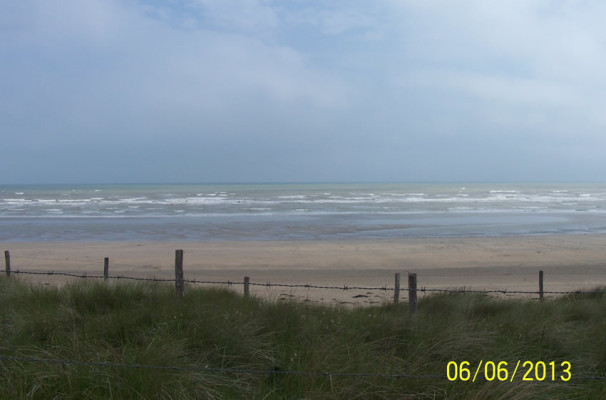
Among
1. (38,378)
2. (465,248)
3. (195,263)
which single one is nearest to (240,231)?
(195,263)

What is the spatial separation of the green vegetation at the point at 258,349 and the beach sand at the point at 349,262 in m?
4.80

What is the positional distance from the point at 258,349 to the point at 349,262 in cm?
1234

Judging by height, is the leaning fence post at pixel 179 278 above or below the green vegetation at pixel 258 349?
above

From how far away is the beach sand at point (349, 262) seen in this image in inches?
507

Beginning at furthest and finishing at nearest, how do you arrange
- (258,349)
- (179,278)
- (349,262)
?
(349,262)
(179,278)
(258,349)

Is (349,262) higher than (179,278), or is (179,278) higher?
(179,278)

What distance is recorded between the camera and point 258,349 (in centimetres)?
452

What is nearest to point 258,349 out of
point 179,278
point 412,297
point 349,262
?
point 412,297

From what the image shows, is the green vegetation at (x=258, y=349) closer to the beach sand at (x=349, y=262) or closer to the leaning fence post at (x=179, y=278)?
the leaning fence post at (x=179, y=278)

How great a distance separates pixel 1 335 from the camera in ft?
15.8

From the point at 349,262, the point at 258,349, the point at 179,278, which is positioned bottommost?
the point at 349,262

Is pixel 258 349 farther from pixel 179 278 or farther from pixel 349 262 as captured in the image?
pixel 349 262

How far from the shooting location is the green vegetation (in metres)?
3.66

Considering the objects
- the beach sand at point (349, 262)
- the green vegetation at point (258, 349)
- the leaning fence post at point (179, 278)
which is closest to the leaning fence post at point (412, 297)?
the green vegetation at point (258, 349)
